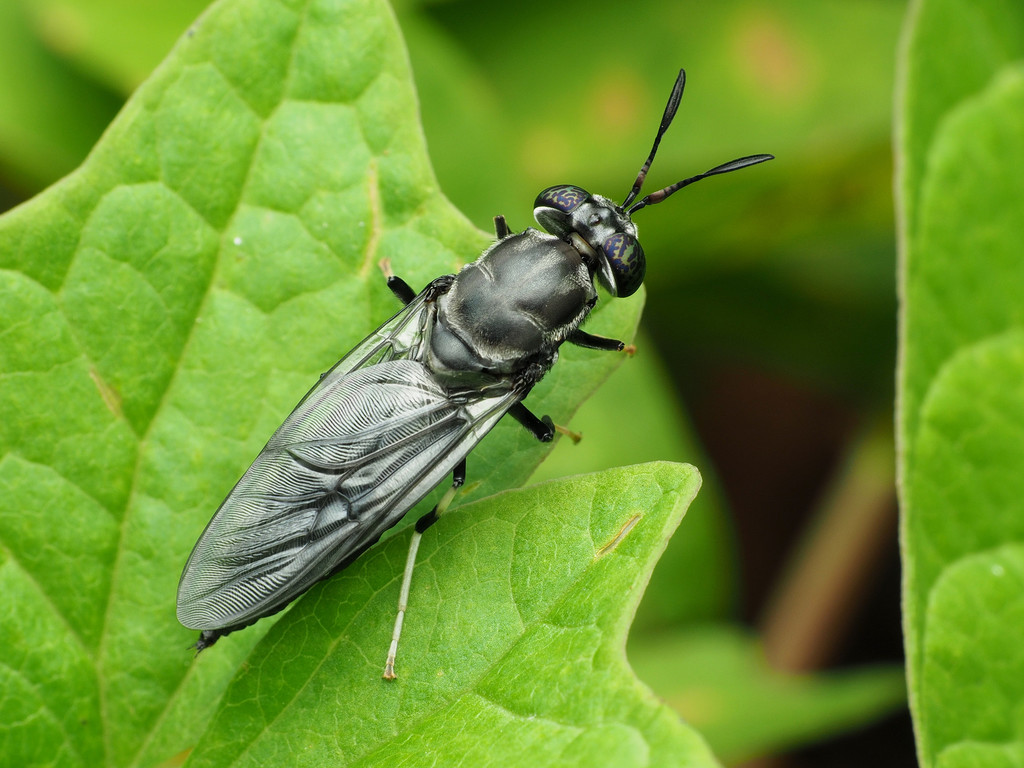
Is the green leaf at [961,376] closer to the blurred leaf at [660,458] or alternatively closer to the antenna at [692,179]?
the antenna at [692,179]

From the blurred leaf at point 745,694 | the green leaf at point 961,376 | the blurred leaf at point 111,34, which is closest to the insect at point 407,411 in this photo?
the green leaf at point 961,376

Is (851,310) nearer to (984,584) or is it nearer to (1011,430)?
(1011,430)

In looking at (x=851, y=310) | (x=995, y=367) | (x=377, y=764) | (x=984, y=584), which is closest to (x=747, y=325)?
(x=851, y=310)

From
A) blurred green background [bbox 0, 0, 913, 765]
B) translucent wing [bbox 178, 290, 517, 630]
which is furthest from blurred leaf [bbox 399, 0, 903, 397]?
translucent wing [bbox 178, 290, 517, 630]

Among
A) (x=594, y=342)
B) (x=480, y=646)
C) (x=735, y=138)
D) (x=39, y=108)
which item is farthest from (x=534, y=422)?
(x=39, y=108)

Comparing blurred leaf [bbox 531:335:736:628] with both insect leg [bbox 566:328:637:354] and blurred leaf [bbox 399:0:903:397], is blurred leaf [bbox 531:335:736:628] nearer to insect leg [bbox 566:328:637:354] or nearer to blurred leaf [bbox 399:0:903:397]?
blurred leaf [bbox 399:0:903:397]

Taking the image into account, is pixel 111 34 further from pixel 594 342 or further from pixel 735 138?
pixel 735 138
